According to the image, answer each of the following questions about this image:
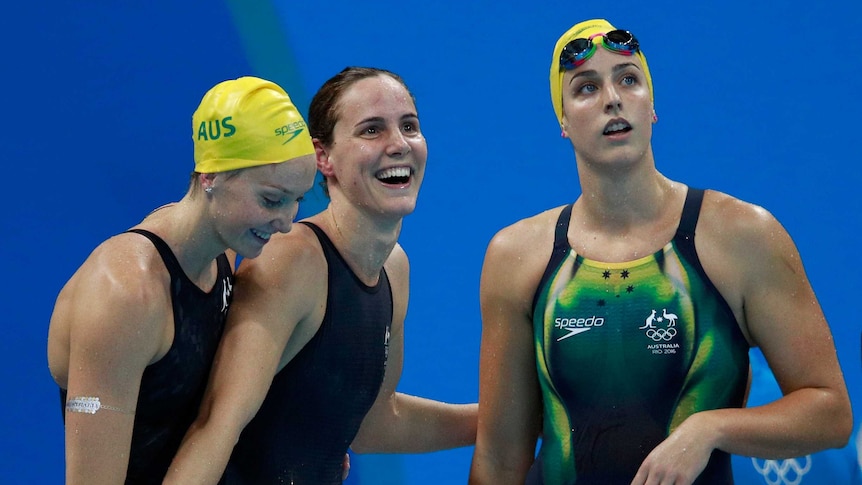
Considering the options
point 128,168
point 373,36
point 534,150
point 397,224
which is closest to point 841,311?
point 534,150

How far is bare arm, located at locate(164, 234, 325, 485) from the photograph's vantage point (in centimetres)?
271

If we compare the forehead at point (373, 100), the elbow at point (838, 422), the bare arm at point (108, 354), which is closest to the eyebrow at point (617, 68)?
the forehead at point (373, 100)

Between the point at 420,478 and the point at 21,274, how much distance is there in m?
2.11

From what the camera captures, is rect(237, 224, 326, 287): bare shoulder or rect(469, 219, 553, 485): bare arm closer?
rect(237, 224, 326, 287): bare shoulder

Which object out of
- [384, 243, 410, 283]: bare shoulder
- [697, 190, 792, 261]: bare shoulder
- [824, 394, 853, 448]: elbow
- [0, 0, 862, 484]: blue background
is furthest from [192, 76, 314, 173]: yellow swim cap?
[0, 0, 862, 484]: blue background

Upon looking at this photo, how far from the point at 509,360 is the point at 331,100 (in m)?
0.88

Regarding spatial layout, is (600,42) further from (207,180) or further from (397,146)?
(207,180)

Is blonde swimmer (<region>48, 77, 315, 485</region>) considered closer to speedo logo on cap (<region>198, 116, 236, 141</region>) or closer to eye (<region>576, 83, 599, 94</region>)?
speedo logo on cap (<region>198, 116, 236, 141</region>)

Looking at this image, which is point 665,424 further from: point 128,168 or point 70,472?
point 128,168

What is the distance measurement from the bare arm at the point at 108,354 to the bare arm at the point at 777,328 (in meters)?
1.35

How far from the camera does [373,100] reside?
10.3 ft

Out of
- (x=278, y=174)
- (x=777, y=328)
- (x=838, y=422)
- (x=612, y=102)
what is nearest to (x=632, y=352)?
(x=777, y=328)

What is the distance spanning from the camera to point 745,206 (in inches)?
116

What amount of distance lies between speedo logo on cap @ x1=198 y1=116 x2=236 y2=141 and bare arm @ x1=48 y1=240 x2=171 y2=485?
1.22ft
